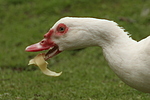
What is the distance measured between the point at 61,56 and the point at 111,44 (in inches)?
223

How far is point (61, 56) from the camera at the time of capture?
1002cm

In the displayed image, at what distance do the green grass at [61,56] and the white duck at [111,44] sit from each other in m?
1.91

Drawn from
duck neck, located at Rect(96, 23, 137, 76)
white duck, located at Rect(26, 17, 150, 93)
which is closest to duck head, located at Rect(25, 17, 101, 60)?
white duck, located at Rect(26, 17, 150, 93)

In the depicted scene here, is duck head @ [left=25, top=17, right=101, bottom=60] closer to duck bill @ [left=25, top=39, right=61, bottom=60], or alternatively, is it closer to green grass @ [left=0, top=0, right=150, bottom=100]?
duck bill @ [left=25, top=39, right=61, bottom=60]

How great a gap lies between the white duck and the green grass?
191 cm

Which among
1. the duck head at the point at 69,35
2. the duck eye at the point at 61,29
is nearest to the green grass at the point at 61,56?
the duck head at the point at 69,35

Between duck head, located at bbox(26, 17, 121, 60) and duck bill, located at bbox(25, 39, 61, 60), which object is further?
duck bill, located at bbox(25, 39, 61, 60)

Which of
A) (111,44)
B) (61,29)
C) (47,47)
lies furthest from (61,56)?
(111,44)

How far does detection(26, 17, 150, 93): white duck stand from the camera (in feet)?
13.9

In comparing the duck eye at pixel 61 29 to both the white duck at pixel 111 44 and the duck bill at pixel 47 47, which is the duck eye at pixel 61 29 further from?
the duck bill at pixel 47 47

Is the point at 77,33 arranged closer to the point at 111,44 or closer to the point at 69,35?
the point at 69,35

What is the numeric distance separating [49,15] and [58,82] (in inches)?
216

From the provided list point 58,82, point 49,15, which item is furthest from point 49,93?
point 49,15

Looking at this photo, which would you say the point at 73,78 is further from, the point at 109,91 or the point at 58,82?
the point at 109,91
